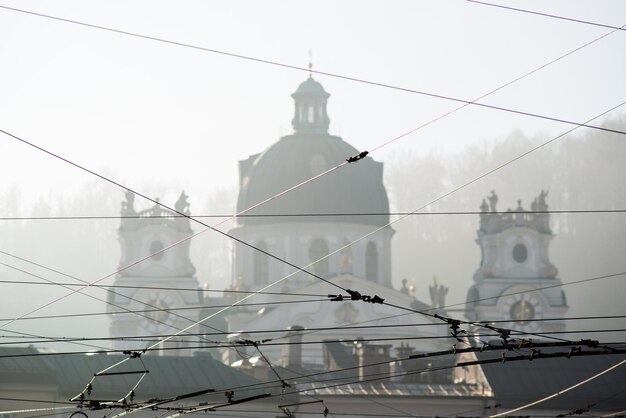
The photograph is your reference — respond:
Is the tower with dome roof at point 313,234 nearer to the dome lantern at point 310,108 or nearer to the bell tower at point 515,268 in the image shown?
the dome lantern at point 310,108

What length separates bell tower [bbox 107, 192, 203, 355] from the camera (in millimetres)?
95750

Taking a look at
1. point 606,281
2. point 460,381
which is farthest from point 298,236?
point 460,381

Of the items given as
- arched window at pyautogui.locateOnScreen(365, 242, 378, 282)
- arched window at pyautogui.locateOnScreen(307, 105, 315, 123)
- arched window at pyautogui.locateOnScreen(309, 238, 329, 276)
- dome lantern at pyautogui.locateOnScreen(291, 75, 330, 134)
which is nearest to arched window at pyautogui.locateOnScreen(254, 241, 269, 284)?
arched window at pyautogui.locateOnScreen(309, 238, 329, 276)

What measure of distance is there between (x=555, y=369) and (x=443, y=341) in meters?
27.2

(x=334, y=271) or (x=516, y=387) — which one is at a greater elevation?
(x=334, y=271)

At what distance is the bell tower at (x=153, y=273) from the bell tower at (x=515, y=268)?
51.6ft

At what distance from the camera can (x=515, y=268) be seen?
98.3 meters

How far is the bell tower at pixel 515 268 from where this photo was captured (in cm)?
9688

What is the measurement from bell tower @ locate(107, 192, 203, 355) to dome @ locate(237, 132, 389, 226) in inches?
171

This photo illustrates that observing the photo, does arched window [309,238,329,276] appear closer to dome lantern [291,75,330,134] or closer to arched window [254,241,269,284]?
arched window [254,241,269,284]

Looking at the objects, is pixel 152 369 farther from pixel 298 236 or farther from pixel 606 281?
pixel 606 281

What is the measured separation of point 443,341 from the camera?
305 feet

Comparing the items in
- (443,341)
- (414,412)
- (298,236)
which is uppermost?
(298,236)

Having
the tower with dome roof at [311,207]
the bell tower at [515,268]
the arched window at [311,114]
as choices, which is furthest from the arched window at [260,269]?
the bell tower at [515,268]
